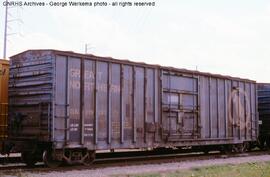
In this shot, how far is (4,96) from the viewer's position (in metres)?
14.9

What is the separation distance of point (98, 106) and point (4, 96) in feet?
10.6

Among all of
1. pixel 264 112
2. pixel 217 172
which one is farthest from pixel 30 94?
pixel 264 112

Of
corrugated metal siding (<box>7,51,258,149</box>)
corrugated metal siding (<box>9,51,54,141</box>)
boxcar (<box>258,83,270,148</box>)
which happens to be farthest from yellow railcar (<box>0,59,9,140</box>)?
boxcar (<box>258,83,270,148</box>)

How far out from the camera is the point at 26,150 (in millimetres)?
13766

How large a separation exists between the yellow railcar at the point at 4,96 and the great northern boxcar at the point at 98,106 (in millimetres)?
234

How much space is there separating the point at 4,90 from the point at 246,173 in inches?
329

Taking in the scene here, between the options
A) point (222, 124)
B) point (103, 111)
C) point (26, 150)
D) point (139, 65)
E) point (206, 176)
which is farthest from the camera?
point (222, 124)

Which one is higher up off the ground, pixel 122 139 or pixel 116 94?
pixel 116 94

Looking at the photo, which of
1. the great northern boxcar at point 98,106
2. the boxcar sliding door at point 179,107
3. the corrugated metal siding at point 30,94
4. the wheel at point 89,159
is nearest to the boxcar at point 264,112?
the great northern boxcar at point 98,106

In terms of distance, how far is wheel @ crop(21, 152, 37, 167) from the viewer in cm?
1439

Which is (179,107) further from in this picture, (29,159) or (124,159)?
(29,159)

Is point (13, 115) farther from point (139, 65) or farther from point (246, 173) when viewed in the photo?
point (246, 173)

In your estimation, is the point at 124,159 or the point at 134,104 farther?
the point at 124,159

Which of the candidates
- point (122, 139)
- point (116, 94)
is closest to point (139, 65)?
point (116, 94)
